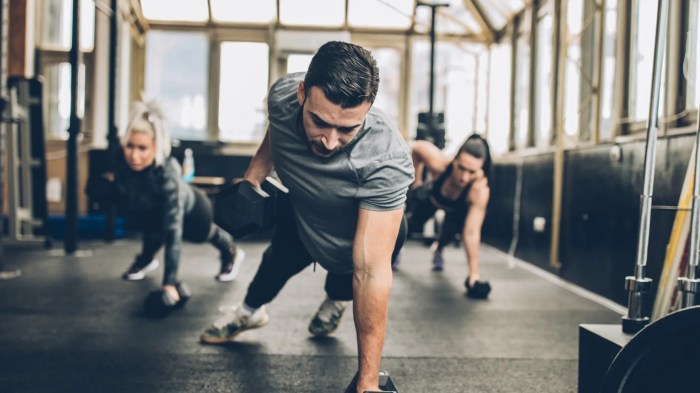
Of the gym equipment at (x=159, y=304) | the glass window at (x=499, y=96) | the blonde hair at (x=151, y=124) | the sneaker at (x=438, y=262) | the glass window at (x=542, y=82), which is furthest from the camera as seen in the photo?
the glass window at (x=499, y=96)

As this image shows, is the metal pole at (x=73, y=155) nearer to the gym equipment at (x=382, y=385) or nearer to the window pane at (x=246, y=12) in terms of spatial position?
the window pane at (x=246, y=12)

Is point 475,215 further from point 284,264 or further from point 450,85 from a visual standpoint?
point 450,85

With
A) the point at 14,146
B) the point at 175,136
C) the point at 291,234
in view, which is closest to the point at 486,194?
the point at 291,234

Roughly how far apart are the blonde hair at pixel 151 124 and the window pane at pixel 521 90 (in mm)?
3396

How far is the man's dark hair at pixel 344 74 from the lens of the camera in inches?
55.7

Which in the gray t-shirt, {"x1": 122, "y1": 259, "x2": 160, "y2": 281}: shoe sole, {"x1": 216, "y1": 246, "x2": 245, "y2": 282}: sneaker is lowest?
{"x1": 122, "y1": 259, "x2": 160, "y2": 281}: shoe sole

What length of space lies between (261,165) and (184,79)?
5632 mm

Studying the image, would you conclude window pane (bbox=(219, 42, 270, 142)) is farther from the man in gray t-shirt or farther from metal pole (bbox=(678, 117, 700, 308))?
metal pole (bbox=(678, 117, 700, 308))

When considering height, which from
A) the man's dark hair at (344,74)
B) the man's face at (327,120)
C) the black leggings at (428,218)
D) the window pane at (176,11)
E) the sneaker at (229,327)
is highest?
the window pane at (176,11)

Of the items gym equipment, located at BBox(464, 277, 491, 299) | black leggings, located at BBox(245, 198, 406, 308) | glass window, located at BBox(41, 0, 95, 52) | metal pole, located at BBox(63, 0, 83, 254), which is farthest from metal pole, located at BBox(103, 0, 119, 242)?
black leggings, located at BBox(245, 198, 406, 308)

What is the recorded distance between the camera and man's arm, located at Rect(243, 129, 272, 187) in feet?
6.47

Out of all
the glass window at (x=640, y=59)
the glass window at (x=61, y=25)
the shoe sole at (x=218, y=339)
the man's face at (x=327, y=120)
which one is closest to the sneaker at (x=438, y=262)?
the glass window at (x=640, y=59)

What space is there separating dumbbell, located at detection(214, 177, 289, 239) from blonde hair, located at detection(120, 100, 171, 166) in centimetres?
133

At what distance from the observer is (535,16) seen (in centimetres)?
534
